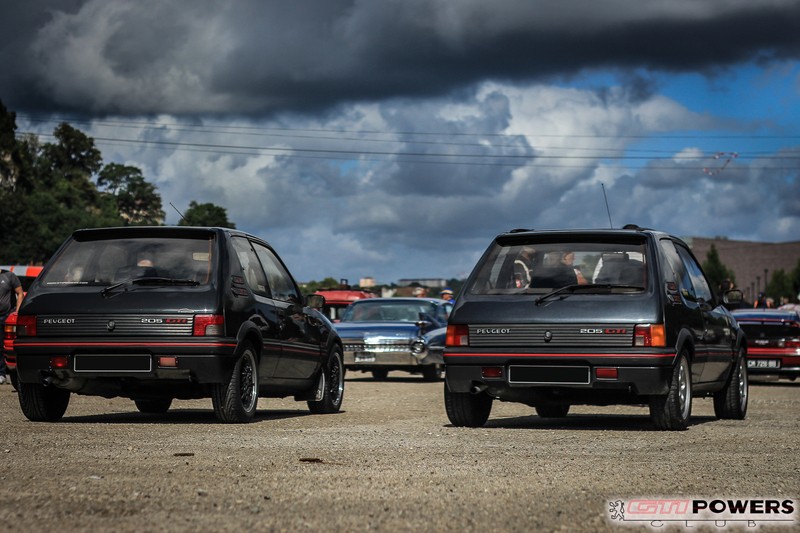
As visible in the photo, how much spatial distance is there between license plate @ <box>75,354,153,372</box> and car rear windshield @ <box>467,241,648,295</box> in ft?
9.44

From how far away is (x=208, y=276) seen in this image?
1238 centimetres

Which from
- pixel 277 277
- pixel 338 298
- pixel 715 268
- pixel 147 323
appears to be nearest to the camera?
pixel 147 323

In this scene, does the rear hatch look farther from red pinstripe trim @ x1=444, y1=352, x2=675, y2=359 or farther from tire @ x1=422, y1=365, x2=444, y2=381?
tire @ x1=422, y1=365, x2=444, y2=381

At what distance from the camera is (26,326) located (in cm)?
1245

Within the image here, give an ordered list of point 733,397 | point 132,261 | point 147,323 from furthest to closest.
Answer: point 733,397 < point 132,261 < point 147,323

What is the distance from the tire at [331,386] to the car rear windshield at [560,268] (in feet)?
10.2

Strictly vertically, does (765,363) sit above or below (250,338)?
below

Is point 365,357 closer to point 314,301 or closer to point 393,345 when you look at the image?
point 393,345

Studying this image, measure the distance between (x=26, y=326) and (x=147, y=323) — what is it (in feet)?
3.79

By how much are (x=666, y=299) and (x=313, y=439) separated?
10.7 ft

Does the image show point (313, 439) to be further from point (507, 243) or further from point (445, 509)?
point (445, 509)

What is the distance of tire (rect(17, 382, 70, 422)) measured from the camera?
41.3 feet

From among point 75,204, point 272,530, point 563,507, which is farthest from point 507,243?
point 75,204

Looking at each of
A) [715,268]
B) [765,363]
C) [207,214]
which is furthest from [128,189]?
[765,363]
